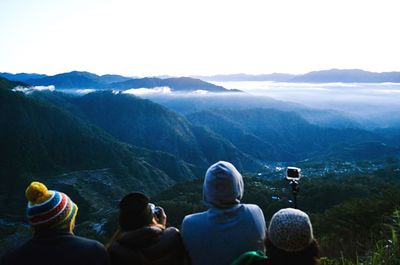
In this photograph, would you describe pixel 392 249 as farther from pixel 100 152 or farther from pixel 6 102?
pixel 6 102

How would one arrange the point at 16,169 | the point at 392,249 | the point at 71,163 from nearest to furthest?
the point at 392,249 < the point at 16,169 < the point at 71,163

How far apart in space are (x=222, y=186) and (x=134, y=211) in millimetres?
965

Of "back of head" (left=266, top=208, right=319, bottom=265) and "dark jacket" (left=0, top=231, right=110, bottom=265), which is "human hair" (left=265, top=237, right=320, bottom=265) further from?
"dark jacket" (left=0, top=231, right=110, bottom=265)

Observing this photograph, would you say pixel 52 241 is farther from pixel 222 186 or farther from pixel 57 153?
pixel 57 153

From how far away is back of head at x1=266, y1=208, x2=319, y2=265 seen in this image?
360 centimetres

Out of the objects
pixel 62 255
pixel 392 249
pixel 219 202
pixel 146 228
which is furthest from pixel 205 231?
pixel 392 249

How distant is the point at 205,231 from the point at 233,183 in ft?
2.01

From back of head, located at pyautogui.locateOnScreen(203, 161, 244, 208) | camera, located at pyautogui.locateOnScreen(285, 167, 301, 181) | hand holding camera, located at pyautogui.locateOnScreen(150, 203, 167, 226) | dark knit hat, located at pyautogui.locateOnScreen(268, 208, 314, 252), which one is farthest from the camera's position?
camera, located at pyautogui.locateOnScreen(285, 167, 301, 181)

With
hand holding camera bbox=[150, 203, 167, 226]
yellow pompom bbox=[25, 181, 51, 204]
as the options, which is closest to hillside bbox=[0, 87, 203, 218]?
hand holding camera bbox=[150, 203, 167, 226]

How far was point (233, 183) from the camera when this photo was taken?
4.31 m

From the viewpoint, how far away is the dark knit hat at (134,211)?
160 inches

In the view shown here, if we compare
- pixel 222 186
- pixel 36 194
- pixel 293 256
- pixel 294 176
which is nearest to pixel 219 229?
pixel 222 186

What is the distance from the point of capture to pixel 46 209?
155 inches

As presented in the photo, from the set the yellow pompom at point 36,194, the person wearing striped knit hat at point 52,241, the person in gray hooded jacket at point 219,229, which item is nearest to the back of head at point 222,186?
the person in gray hooded jacket at point 219,229
